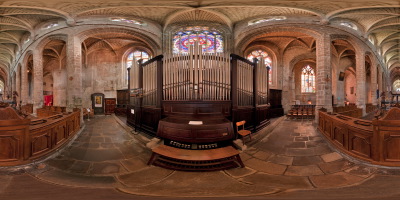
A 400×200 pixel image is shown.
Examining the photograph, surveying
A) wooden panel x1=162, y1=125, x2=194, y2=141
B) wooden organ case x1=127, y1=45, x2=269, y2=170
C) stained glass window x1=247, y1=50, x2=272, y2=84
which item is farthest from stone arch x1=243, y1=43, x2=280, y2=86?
wooden panel x1=162, y1=125, x2=194, y2=141

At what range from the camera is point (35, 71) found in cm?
1238

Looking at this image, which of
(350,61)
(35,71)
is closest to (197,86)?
(35,71)

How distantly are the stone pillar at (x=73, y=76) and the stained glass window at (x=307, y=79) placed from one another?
17375mm

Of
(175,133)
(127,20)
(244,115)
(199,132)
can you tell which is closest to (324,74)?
(244,115)

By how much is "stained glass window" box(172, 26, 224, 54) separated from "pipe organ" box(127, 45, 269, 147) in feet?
20.9

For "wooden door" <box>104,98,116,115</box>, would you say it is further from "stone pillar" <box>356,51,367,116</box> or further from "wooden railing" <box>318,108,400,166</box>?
"stone pillar" <box>356,51,367,116</box>

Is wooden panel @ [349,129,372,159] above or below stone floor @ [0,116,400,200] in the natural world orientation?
above

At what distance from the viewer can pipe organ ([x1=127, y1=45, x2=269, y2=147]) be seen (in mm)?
4430

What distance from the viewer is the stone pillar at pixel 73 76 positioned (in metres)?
10.3

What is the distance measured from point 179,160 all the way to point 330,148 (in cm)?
408

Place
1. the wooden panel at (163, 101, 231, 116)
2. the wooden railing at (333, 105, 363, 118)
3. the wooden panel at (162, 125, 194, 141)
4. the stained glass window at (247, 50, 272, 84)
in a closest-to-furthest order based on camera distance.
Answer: the wooden panel at (162, 125, 194, 141) < the wooden panel at (163, 101, 231, 116) < the wooden railing at (333, 105, 363, 118) < the stained glass window at (247, 50, 272, 84)

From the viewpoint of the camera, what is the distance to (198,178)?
10.9ft

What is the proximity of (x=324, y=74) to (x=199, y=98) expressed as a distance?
26.9ft

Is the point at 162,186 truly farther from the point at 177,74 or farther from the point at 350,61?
the point at 350,61
